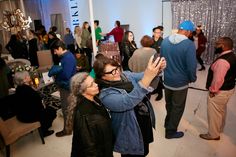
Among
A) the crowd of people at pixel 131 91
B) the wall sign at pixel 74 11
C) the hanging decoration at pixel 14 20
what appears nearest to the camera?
the crowd of people at pixel 131 91

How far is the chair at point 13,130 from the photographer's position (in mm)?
2753

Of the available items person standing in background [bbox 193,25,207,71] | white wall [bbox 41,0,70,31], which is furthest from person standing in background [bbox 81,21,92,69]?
white wall [bbox 41,0,70,31]

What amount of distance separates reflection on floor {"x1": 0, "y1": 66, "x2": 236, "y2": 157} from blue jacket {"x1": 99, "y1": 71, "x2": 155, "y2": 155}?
1265mm

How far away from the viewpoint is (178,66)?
2.69m

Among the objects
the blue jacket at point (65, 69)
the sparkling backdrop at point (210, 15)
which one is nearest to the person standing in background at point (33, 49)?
the blue jacket at point (65, 69)

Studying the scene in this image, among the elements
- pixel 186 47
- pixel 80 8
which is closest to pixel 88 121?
pixel 186 47

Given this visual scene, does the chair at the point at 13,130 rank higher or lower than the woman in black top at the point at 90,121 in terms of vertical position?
lower

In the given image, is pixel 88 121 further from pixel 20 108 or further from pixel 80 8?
pixel 80 8

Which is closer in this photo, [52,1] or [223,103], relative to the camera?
[223,103]

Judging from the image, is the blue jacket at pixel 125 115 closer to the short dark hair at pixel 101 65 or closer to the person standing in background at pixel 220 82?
the short dark hair at pixel 101 65

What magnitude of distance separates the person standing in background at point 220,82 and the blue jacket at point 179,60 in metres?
0.24

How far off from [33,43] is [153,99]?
4.10m

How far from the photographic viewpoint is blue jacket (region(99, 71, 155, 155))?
1.42 meters

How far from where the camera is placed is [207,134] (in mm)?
3041
